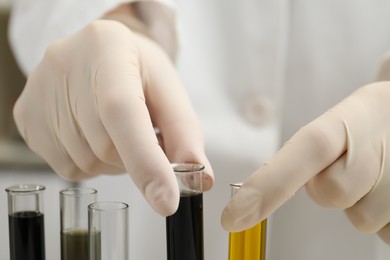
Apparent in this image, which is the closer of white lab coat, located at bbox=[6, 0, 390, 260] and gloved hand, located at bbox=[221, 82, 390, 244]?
gloved hand, located at bbox=[221, 82, 390, 244]

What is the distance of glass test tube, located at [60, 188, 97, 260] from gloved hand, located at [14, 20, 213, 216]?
0.05 m

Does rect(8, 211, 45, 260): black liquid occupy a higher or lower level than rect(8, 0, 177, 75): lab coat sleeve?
lower

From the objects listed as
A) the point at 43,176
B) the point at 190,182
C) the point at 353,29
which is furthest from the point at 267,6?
the point at 43,176

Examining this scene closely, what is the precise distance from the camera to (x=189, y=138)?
1.96 feet

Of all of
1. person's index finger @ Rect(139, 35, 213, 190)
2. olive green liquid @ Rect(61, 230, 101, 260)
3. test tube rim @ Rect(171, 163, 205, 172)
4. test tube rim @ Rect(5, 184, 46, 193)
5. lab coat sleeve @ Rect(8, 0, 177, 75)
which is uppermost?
lab coat sleeve @ Rect(8, 0, 177, 75)

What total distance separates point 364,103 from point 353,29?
255 millimetres

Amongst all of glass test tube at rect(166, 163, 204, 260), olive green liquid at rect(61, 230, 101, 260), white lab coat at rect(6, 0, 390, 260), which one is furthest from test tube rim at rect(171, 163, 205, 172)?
white lab coat at rect(6, 0, 390, 260)

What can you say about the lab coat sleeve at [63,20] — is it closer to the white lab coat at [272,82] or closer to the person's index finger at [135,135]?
the white lab coat at [272,82]

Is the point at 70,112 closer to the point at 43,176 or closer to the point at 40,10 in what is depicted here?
the point at 40,10

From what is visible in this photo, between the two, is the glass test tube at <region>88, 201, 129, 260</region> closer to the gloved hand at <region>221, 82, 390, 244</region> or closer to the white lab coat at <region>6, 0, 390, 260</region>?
the gloved hand at <region>221, 82, 390, 244</region>

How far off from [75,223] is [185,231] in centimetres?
13

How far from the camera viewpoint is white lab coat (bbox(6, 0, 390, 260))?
2.64 feet

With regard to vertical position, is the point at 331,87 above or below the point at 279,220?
above

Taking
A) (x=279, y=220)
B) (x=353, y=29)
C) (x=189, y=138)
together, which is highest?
(x=353, y=29)
